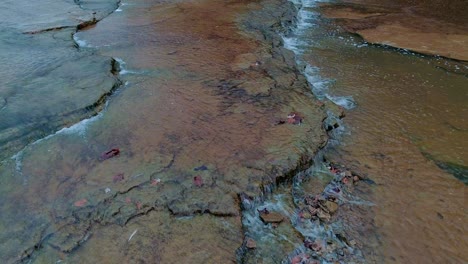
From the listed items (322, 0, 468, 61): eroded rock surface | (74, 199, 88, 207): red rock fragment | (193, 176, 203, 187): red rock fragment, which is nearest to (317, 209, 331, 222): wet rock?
(193, 176, 203, 187): red rock fragment

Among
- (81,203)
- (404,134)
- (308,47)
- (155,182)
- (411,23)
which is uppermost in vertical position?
→ (411,23)

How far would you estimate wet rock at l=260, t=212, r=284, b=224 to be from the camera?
3281 millimetres

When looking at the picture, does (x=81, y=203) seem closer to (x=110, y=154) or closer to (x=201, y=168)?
(x=110, y=154)

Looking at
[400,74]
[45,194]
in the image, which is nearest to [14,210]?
[45,194]

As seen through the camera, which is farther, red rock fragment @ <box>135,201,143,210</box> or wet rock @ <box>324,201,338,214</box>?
wet rock @ <box>324,201,338,214</box>

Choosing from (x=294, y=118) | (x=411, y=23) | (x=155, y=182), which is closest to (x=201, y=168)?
(x=155, y=182)

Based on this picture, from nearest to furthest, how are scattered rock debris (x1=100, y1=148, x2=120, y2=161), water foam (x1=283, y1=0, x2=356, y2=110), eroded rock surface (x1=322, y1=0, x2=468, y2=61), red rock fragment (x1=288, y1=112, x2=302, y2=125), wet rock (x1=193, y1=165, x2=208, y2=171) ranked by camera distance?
wet rock (x1=193, y1=165, x2=208, y2=171) < scattered rock debris (x1=100, y1=148, x2=120, y2=161) < red rock fragment (x1=288, y1=112, x2=302, y2=125) < water foam (x1=283, y1=0, x2=356, y2=110) < eroded rock surface (x1=322, y1=0, x2=468, y2=61)

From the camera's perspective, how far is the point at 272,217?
3314 millimetres

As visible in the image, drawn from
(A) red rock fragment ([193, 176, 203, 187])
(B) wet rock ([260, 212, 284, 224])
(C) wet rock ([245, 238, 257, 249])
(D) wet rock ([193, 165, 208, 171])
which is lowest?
(C) wet rock ([245, 238, 257, 249])

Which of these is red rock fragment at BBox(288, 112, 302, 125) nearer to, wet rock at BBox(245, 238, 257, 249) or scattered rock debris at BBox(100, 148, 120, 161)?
wet rock at BBox(245, 238, 257, 249)

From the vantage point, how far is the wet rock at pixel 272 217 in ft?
10.8

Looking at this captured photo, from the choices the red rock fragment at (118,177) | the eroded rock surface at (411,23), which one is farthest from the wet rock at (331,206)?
the eroded rock surface at (411,23)

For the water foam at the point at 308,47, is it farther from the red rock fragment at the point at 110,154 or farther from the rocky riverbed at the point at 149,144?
the red rock fragment at the point at 110,154

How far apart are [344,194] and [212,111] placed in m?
1.79
